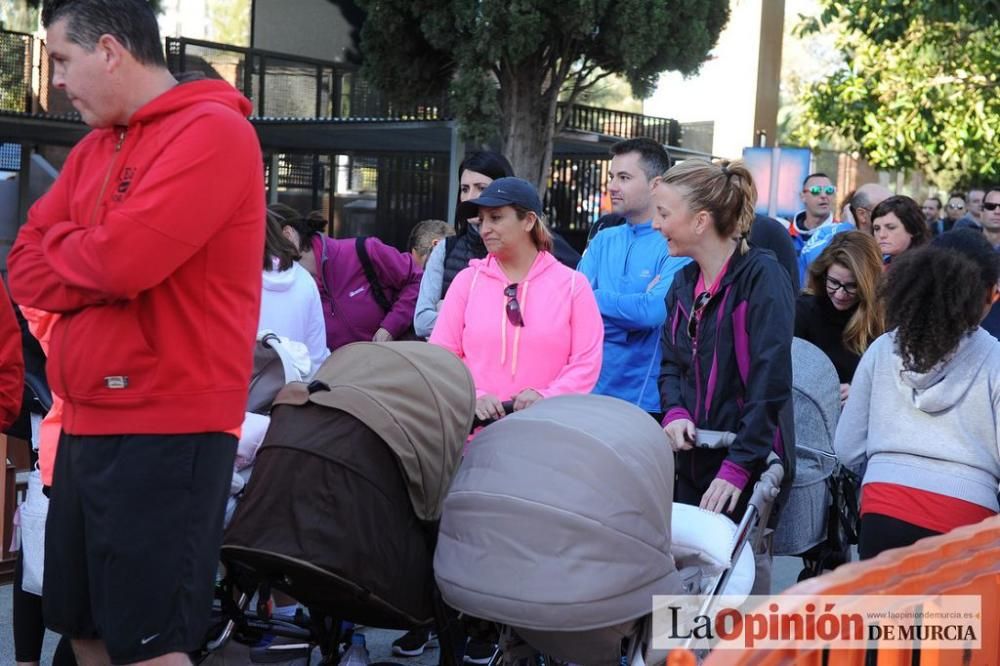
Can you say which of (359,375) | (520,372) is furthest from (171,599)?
(520,372)

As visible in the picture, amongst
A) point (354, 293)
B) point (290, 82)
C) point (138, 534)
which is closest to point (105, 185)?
point (138, 534)

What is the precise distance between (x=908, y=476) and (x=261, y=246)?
7.42 ft

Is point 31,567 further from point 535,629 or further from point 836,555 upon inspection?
point 836,555

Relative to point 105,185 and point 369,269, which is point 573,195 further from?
point 105,185

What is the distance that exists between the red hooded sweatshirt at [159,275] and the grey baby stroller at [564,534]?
31.5 inches

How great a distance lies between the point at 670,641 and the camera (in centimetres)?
347

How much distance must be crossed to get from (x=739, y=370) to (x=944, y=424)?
0.67 meters

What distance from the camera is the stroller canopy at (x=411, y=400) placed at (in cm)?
370

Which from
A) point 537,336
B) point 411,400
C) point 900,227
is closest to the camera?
point 411,400

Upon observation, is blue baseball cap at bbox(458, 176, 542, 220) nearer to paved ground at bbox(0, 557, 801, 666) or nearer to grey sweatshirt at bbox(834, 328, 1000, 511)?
grey sweatshirt at bbox(834, 328, 1000, 511)

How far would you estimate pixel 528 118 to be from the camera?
21.7m

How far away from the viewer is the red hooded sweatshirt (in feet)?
9.14

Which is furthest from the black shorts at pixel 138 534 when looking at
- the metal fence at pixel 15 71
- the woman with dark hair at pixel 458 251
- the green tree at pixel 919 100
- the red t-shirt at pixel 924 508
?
the green tree at pixel 919 100

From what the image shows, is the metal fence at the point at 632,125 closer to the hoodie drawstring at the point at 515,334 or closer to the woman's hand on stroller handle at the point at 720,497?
the hoodie drawstring at the point at 515,334
